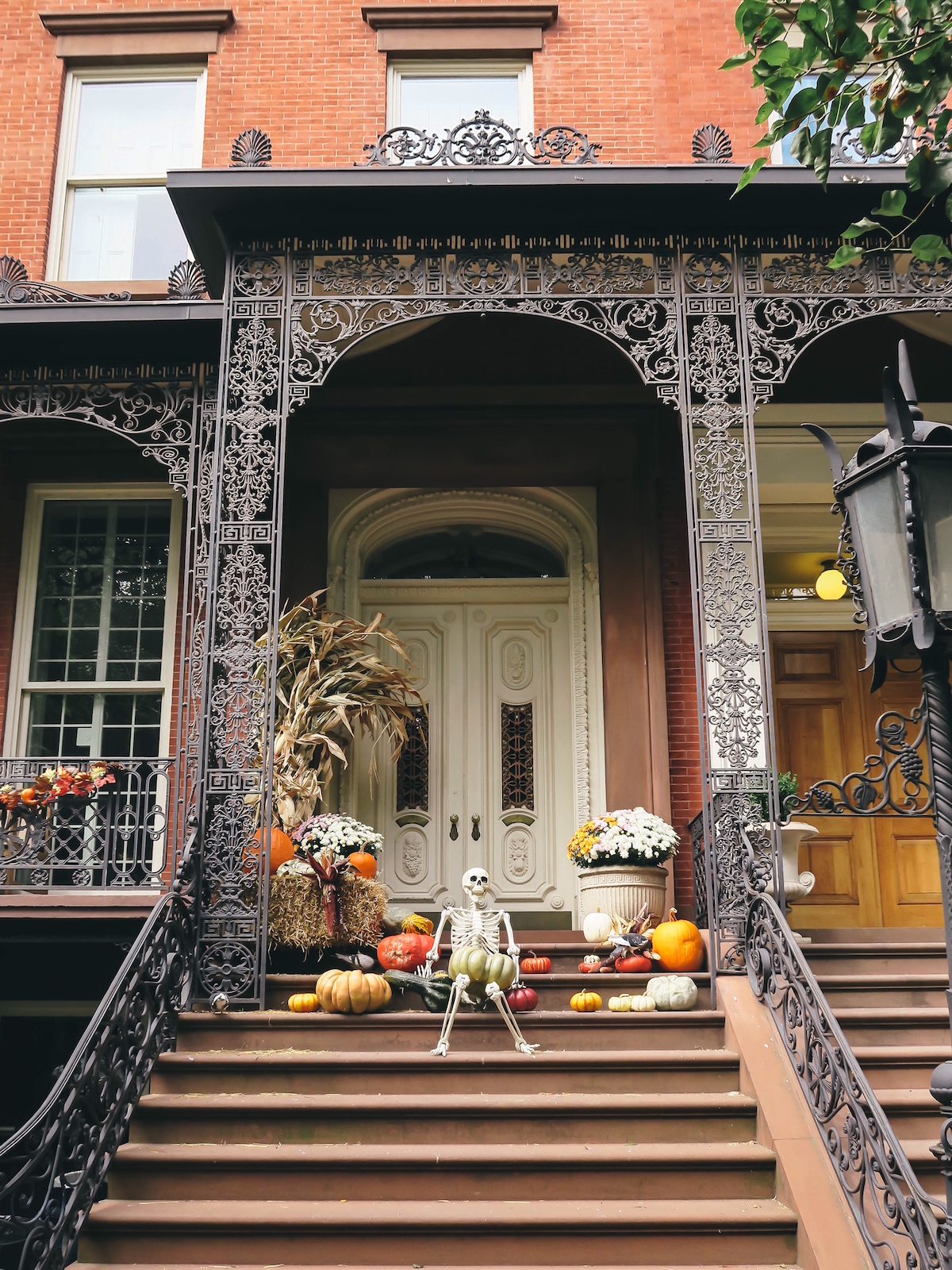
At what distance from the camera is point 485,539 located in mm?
11469

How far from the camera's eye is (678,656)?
10.1 meters

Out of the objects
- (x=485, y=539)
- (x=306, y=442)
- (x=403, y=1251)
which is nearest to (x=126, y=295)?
(x=306, y=442)

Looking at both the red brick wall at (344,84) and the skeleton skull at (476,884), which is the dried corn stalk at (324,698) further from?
the red brick wall at (344,84)

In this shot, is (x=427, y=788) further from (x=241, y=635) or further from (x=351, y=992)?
(x=351, y=992)

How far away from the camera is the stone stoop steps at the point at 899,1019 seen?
5.74 meters

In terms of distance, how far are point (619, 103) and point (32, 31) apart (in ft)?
18.0

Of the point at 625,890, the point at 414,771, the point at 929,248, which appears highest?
the point at 929,248

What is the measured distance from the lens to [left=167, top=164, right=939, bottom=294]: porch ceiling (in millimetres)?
7934

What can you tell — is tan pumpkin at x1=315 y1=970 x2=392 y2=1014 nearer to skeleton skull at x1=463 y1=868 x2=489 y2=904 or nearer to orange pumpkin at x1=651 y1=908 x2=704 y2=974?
skeleton skull at x1=463 y1=868 x2=489 y2=904

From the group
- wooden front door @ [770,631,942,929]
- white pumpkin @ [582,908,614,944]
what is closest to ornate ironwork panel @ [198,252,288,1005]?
white pumpkin @ [582,908,614,944]

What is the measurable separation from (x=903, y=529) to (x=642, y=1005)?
11.7 feet

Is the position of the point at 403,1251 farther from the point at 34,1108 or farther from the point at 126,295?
the point at 126,295

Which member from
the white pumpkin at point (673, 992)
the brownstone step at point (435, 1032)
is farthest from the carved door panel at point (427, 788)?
the brownstone step at point (435, 1032)

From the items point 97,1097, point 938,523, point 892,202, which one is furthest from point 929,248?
point 97,1097
